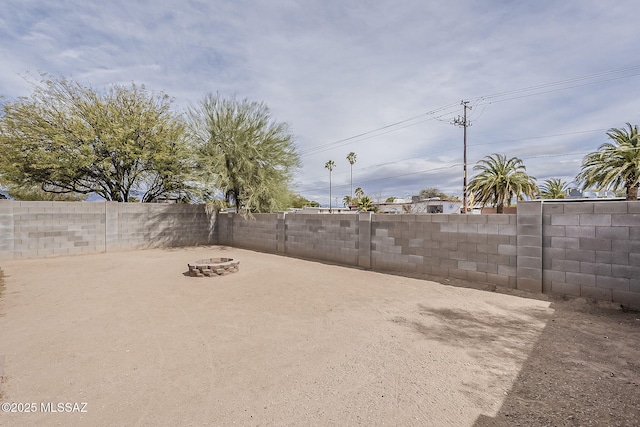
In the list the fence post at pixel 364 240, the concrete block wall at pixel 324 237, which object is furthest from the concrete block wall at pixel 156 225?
the fence post at pixel 364 240

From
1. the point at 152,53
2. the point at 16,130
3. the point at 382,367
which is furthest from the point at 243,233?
the point at 382,367

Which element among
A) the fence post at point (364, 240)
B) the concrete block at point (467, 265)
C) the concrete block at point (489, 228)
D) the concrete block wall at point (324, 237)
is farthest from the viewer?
the concrete block wall at point (324, 237)

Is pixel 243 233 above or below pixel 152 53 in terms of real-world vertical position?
below

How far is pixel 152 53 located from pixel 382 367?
10763 mm

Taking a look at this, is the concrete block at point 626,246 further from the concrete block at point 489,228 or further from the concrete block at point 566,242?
the concrete block at point 489,228

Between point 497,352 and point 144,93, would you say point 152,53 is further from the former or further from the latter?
point 497,352

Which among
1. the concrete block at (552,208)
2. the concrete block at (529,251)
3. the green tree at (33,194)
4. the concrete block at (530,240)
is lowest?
the concrete block at (529,251)

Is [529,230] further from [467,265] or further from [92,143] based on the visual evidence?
[92,143]

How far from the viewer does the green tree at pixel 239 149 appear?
1338 cm

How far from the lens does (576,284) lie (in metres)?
5.30

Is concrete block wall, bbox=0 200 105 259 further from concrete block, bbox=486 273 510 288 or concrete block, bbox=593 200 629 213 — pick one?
concrete block, bbox=593 200 629 213

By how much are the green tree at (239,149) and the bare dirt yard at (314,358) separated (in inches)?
309

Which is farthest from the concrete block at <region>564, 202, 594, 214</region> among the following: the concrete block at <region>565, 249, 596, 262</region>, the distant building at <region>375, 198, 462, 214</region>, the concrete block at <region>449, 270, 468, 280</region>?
the distant building at <region>375, 198, 462, 214</region>

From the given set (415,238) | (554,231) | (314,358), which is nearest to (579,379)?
(314,358)
